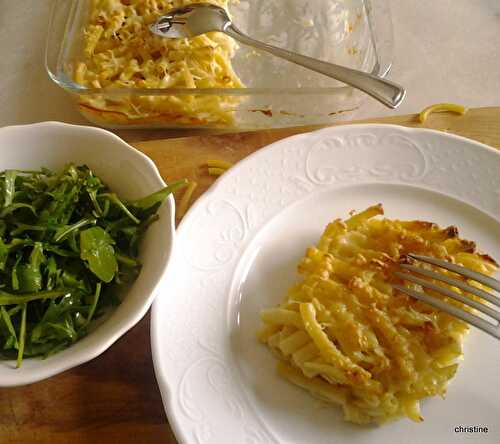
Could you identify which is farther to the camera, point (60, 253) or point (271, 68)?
point (271, 68)

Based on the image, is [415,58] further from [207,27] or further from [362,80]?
[207,27]

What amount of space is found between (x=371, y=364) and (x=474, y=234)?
0.58m

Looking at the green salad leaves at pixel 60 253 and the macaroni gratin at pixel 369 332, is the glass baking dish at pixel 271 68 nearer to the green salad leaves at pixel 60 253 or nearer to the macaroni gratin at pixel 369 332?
the green salad leaves at pixel 60 253

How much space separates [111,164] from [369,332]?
0.79m

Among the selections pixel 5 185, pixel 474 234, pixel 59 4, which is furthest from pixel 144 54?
pixel 474 234

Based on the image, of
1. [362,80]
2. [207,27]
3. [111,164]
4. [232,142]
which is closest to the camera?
[111,164]

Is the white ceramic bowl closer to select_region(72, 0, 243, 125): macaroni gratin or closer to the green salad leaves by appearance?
the green salad leaves

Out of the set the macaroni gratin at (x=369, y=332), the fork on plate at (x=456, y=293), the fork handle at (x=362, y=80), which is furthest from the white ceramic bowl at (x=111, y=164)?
the fork handle at (x=362, y=80)

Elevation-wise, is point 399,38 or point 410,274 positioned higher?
point 399,38

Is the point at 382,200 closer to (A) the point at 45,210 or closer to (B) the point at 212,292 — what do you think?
(B) the point at 212,292

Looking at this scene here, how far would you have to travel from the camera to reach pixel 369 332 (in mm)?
1209

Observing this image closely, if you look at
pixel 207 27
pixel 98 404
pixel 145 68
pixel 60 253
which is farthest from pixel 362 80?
pixel 98 404

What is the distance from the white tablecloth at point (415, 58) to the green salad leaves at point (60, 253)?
828 mm

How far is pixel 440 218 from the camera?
1.56m
